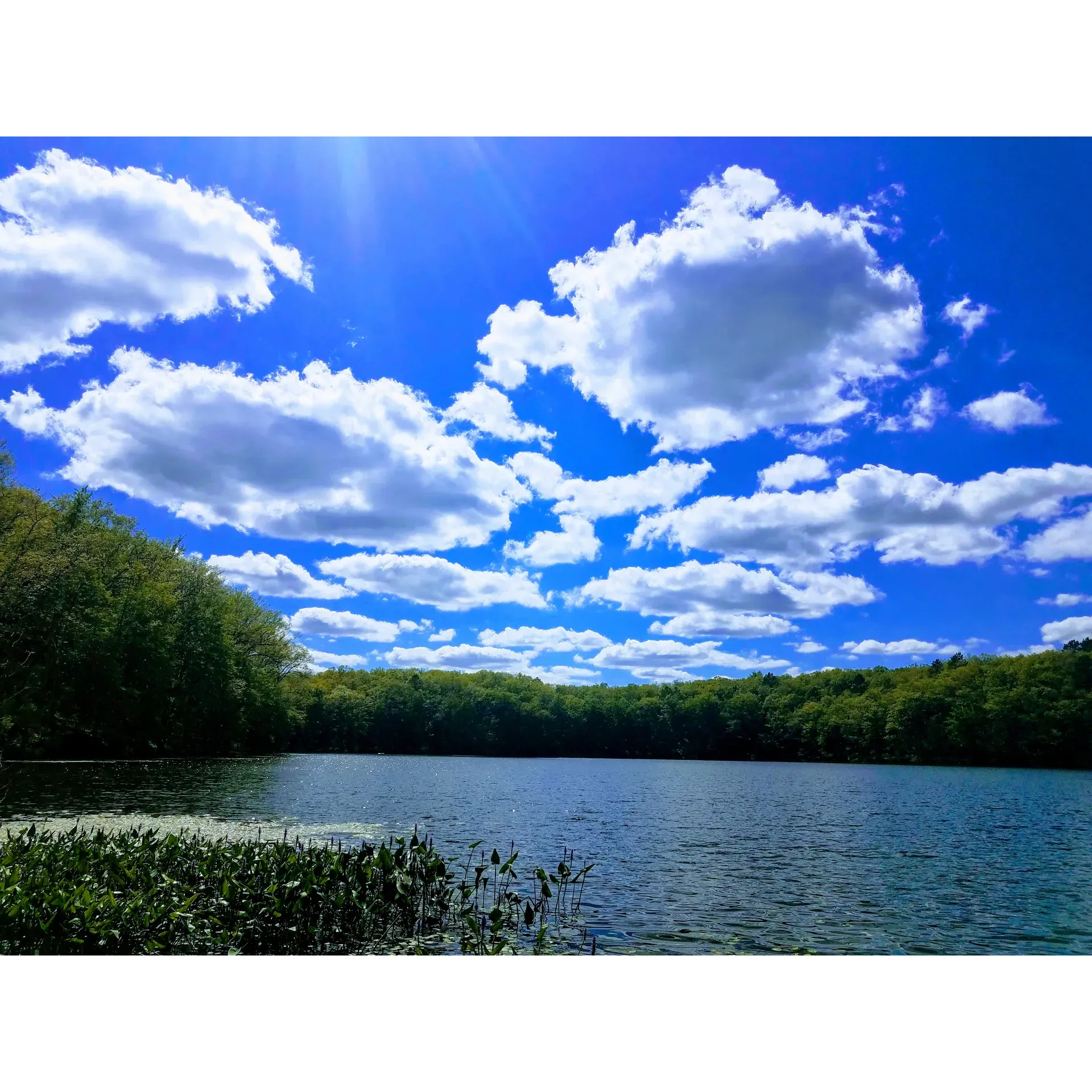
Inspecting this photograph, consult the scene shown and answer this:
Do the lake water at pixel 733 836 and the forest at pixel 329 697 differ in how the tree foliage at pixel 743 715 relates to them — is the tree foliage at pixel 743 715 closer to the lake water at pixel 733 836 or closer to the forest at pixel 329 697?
the forest at pixel 329 697

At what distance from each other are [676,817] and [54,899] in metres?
32.4

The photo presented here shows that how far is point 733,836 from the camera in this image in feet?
107

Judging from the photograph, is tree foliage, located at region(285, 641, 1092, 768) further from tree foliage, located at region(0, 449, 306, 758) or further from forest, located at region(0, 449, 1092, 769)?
tree foliage, located at region(0, 449, 306, 758)

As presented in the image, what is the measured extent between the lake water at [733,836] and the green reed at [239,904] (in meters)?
2.87

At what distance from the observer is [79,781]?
136 ft

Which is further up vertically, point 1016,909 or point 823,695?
point 823,695

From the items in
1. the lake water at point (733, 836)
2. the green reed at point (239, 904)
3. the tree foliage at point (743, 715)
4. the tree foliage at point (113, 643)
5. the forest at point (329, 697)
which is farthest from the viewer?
the tree foliage at point (743, 715)

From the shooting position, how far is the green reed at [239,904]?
11.0 metres

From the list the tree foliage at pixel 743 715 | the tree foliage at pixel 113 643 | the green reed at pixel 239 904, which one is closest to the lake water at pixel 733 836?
the green reed at pixel 239 904

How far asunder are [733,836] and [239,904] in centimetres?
2426

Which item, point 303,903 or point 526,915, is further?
point 526,915
